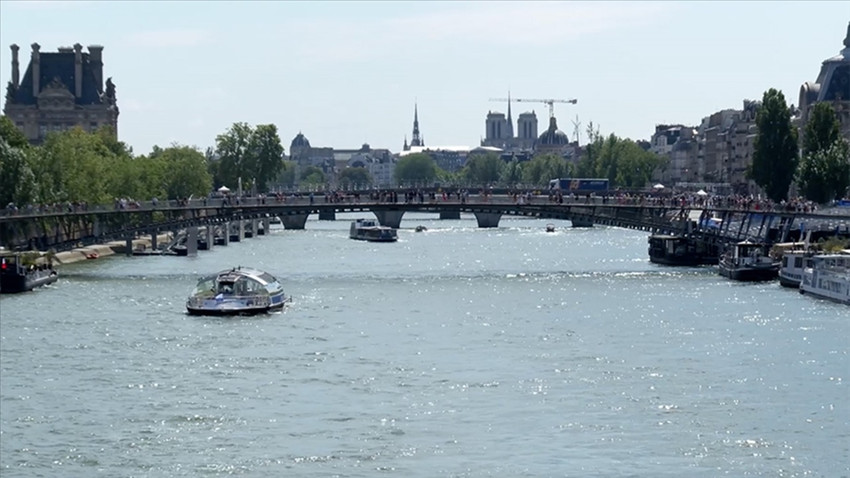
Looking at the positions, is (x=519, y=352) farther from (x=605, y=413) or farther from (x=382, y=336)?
(x=605, y=413)

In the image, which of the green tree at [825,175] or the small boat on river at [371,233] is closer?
the green tree at [825,175]

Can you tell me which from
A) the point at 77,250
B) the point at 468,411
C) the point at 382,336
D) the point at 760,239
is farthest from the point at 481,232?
the point at 468,411

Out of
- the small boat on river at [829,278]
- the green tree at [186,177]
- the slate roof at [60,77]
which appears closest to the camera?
the small boat on river at [829,278]

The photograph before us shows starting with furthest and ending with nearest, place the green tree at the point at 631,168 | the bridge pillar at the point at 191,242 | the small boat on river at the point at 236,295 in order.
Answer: the green tree at the point at 631,168 < the bridge pillar at the point at 191,242 < the small boat on river at the point at 236,295

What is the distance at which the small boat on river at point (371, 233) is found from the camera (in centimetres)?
13525

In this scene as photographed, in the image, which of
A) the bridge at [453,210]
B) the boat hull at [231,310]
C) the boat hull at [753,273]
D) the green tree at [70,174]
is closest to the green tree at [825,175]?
the bridge at [453,210]

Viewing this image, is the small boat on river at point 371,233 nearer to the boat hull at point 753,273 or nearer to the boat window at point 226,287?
the boat hull at point 753,273

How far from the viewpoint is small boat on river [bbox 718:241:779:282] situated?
83.2 m

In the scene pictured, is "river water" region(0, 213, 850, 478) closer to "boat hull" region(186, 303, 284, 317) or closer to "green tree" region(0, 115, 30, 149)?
"boat hull" region(186, 303, 284, 317)

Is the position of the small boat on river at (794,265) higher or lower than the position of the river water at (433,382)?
higher

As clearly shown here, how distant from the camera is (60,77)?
554 ft

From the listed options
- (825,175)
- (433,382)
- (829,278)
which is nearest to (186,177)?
(825,175)

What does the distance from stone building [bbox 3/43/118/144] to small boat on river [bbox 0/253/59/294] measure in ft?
284

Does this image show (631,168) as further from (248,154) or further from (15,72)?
(15,72)
